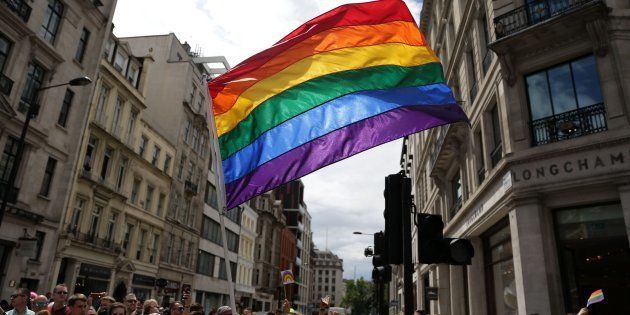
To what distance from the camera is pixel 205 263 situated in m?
45.8

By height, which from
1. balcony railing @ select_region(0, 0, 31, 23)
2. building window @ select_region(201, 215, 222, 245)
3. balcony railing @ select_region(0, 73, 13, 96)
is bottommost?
building window @ select_region(201, 215, 222, 245)

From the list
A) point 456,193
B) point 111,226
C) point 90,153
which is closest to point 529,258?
point 456,193

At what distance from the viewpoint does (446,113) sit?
277 inches

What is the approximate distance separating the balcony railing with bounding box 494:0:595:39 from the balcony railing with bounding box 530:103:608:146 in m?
3.10

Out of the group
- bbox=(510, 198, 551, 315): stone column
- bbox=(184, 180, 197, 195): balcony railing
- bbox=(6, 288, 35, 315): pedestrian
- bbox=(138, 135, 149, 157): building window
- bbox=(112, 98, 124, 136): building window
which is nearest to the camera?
bbox=(6, 288, 35, 315): pedestrian

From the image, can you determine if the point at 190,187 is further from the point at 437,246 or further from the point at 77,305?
the point at 437,246

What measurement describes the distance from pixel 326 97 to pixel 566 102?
902 centimetres

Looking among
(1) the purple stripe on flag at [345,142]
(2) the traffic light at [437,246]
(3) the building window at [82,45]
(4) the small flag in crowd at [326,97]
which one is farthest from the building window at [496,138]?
(3) the building window at [82,45]

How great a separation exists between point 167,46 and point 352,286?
414ft

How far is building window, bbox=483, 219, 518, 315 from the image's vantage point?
13.8m

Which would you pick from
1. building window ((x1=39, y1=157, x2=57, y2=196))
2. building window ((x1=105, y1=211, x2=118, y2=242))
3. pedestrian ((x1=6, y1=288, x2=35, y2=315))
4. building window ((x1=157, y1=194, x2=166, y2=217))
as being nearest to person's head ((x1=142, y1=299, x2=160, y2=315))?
pedestrian ((x1=6, y1=288, x2=35, y2=315))

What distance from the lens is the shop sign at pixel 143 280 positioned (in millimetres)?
31831

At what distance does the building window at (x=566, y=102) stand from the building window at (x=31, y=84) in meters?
21.4

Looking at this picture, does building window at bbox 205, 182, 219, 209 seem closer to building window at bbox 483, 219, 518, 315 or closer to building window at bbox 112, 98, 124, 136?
building window at bbox 112, 98, 124, 136
